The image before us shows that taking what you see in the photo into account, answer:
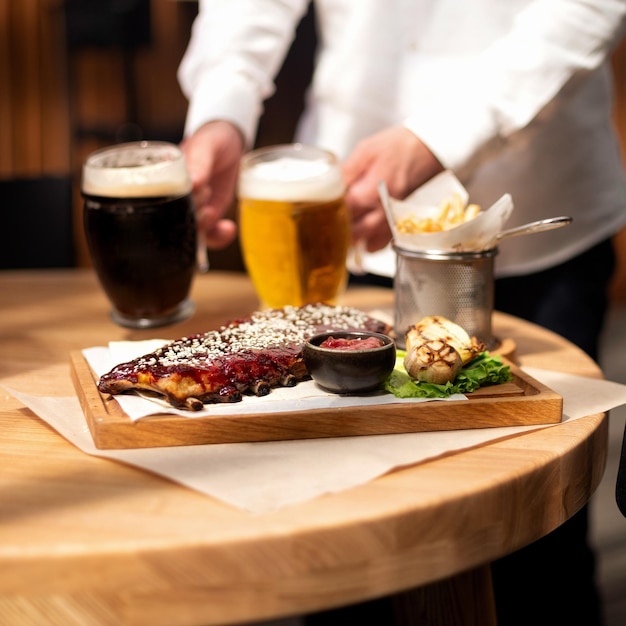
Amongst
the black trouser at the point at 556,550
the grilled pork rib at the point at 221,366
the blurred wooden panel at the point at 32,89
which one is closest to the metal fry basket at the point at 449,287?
the grilled pork rib at the point at 221,366

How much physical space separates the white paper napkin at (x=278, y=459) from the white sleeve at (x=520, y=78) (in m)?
0.63

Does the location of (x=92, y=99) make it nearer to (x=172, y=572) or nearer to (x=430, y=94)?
(x=430, y=94)

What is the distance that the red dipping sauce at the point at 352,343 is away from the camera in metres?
1.04

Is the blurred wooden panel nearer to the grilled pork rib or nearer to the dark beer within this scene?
the dark beer

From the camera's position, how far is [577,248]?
185cm

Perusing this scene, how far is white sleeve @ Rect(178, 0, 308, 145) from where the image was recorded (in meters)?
1.87

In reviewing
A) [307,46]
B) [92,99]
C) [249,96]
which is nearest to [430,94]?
[249,96]

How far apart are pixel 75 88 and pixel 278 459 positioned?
5.05 m

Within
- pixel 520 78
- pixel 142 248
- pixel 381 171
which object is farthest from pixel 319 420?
pixel 520 78

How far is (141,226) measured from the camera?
137 cm

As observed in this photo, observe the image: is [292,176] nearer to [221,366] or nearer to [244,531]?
[221,366]

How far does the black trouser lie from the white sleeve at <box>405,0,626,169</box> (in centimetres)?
42

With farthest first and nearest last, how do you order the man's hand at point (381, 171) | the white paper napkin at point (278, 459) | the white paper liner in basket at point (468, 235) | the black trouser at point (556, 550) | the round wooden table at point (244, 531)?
the black trouser at point (556, 550)
the man's hand at point (381, 171)
the white paper liner in basket at point (468, 235)
the white paper napkin at point (278, 459)
the round wooden table at point (244, 531)

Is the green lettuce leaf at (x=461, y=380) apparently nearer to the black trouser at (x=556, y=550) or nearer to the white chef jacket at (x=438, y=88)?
the white chef jacket at (x=438, y=88)
